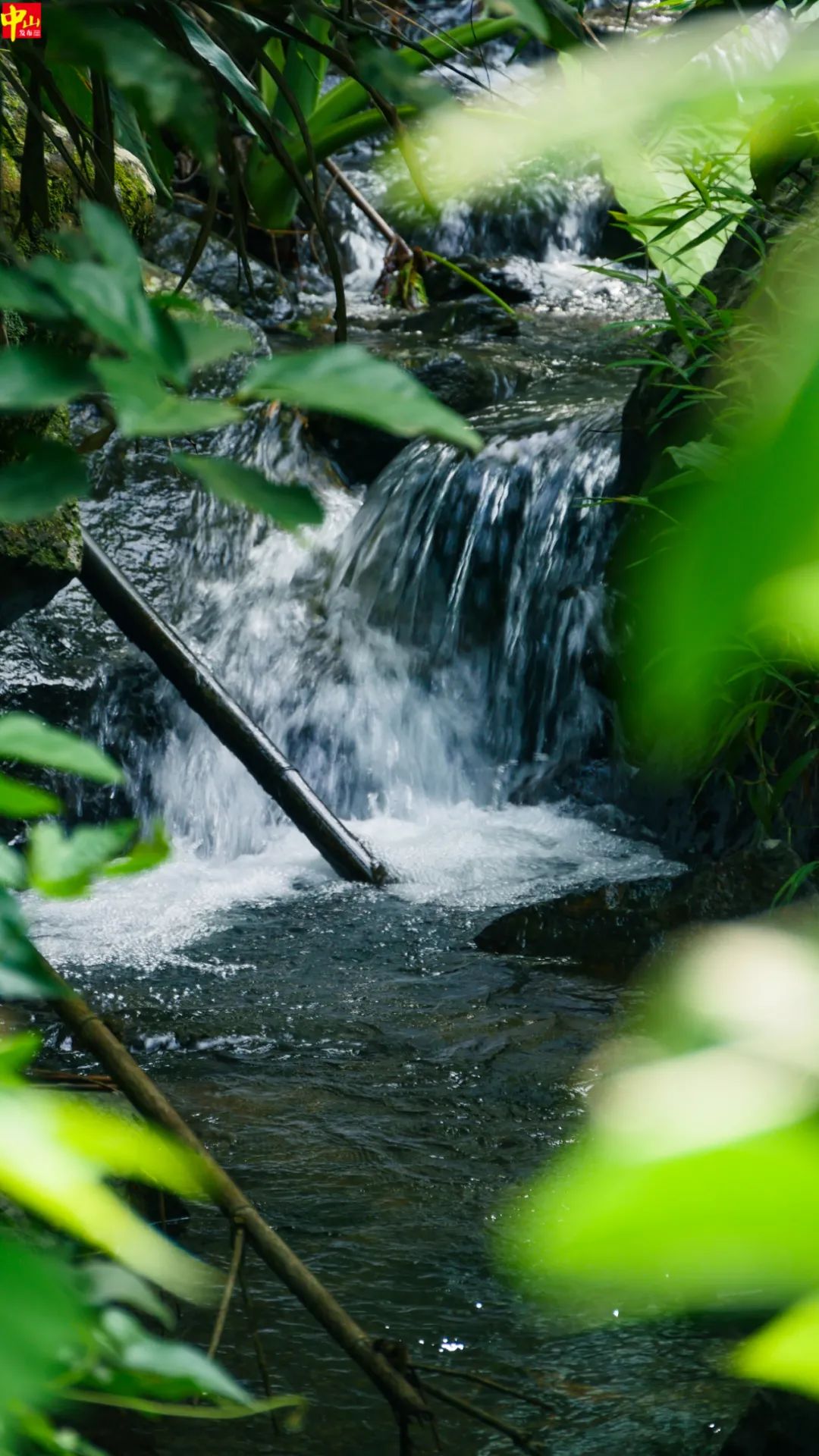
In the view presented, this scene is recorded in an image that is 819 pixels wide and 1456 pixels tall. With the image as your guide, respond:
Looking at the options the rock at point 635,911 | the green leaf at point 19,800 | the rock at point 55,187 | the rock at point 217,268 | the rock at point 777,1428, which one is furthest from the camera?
the rock at point 217,268

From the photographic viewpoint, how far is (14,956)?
0.53m

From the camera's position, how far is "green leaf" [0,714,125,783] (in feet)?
1.62

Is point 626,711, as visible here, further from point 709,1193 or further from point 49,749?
point 709,1193

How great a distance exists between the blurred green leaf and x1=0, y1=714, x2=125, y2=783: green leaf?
117 mm

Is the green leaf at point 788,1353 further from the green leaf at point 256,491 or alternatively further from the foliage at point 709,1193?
the green leaf at point 256,491

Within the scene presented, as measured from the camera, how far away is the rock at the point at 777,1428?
1.59 meters

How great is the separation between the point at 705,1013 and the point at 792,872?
132 inches

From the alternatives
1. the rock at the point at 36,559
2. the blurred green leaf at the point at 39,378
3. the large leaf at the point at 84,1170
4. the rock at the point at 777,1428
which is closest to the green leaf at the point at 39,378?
the blurred green leaf at the point at 39,378

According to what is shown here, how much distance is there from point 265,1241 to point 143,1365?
420 millimetres

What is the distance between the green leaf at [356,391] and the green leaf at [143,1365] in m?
0.33

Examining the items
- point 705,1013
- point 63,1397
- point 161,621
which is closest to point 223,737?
point 161,621

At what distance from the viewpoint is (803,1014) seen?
0.27 metres

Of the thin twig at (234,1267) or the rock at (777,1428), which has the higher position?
the thin twig at (234,1267)

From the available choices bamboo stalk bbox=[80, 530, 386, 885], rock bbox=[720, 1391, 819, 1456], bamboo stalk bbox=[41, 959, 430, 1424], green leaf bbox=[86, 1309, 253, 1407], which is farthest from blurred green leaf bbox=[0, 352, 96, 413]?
bamboo stalk bbox=[80, 530, 386, 885]
